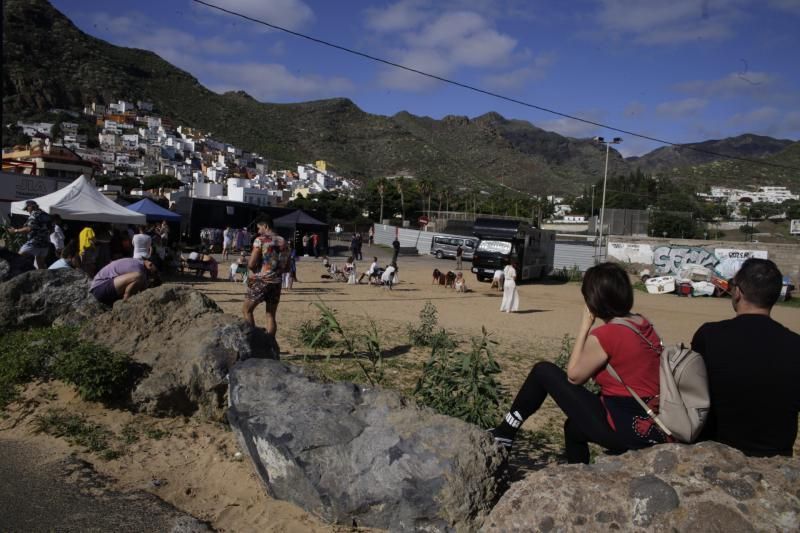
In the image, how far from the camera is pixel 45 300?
6625 millimetres

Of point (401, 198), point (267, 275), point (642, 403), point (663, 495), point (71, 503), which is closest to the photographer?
point (663, 495)

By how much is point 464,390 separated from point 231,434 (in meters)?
1.81

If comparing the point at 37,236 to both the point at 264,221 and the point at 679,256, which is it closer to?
the point at 264,221

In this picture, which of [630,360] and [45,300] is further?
[45,300]

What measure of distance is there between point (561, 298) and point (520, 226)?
5.20 m

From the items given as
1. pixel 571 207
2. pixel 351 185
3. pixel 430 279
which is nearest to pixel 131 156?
pixel 351 185

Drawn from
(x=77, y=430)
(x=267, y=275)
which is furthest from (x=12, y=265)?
(x=77, y=430)

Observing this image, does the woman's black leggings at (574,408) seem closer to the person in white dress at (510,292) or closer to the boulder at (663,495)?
the boulder at (663,495)

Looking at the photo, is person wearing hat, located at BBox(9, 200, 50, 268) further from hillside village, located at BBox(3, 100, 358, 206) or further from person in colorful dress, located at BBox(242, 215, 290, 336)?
hillside village, located at BBox(3, 100, 358, 206)

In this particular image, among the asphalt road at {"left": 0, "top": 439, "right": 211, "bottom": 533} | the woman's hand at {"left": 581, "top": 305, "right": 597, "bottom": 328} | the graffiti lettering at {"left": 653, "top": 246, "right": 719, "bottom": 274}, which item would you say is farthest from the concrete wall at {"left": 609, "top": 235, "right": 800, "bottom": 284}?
the asphalt road at {"left": 0, "top": 439, "right": 211, "bottom": 533}

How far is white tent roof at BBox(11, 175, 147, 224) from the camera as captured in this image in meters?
16.1

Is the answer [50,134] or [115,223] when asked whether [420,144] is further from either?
[115,223]

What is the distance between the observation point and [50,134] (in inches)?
3775

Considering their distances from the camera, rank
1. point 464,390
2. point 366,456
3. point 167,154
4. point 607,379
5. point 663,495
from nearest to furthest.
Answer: point 663,495, point 607,379, point 366,456, point 464,390, point 167,154
